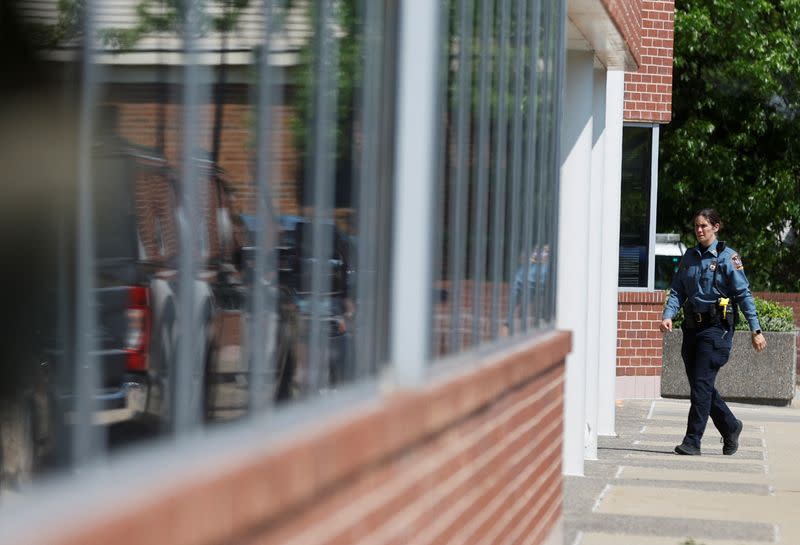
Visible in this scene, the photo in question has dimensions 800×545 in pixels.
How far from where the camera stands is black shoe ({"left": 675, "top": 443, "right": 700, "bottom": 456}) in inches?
421

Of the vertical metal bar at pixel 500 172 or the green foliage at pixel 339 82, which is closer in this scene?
the green foliage at pixel 339 82

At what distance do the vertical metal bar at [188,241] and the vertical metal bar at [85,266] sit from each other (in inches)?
12.3

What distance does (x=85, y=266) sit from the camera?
5.94ft

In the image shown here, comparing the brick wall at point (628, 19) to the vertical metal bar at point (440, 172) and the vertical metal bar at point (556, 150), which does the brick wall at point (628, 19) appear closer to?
the vertical metal bar at point (556, 150)

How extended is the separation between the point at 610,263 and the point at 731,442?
6.79ft

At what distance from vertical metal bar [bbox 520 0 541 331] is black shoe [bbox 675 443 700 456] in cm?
519

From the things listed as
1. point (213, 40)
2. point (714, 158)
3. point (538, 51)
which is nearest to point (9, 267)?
point (213, 40)

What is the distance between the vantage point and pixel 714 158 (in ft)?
88.7

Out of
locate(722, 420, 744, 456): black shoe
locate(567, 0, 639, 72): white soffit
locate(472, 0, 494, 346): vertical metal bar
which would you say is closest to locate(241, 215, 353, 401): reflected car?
locate(472, 0, 494, 346): vertical metal bar

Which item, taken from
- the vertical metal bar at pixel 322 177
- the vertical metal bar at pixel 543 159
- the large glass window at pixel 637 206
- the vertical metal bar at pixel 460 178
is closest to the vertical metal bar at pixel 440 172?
the vertical metal bar at pixel 460 178

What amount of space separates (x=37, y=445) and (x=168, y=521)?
0.73ft

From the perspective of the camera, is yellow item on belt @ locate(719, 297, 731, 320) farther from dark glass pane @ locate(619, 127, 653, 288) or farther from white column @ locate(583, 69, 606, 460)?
dark glass pane @ locate(619, 127, 653, 288)

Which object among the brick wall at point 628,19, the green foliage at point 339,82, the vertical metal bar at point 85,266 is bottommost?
the vertical metal bar at point 85,266

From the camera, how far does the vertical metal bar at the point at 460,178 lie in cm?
425
